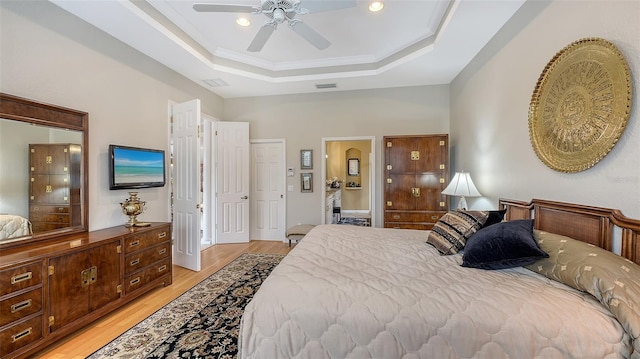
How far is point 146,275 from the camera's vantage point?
2.67 m

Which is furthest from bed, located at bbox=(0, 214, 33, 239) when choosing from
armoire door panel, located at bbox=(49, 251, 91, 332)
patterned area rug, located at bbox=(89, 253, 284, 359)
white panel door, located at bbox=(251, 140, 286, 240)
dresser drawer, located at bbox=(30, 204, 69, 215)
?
white panel door, located at bbox=(251, 140, 286, 240)

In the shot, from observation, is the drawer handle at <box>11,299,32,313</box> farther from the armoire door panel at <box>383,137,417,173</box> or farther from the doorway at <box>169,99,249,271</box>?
the armoire door panel at <box>383,137,417,173</box>

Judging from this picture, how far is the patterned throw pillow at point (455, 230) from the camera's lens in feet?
6.20

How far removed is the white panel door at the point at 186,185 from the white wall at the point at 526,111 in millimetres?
3625

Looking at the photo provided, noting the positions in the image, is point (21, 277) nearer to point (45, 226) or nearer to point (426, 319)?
point (45, 226)

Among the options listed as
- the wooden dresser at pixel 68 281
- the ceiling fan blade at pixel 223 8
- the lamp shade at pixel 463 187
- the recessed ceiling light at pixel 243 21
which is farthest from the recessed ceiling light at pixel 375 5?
the wooden dresser at pixel 68 281

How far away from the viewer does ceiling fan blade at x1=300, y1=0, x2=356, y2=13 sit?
191cm

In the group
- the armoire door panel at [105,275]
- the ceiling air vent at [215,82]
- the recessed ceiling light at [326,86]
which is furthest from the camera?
the recessed ceiling light at [326,86]

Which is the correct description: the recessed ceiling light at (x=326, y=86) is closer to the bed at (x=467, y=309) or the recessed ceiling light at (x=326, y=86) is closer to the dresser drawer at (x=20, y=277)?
the bed at (x=467, y=309)

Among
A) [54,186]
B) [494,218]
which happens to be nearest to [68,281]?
[54,186]

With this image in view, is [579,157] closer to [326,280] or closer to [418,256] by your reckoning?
[418,256]

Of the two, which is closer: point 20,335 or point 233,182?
point 20,335

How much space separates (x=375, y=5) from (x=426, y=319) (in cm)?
283

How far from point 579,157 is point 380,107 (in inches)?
127
